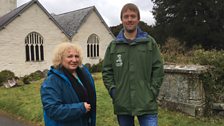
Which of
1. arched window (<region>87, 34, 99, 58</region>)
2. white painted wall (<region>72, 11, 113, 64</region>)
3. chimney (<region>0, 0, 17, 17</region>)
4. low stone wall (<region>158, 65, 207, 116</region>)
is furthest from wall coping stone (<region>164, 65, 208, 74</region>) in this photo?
chimney (<region>0, 0, 17, 17</region>)

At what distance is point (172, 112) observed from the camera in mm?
7562

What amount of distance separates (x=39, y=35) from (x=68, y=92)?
87.6 ft

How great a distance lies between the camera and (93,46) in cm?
3356

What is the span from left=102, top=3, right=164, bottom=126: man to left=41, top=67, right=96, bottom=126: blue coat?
786 millimetres

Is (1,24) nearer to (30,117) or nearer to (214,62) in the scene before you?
(30,117)

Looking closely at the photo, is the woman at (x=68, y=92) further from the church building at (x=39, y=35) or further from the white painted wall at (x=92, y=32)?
the white painted wall at (x=92, y=32)

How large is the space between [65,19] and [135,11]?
3332 cm

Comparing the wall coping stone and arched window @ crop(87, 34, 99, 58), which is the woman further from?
arched window @ crop(87, 34, 99, 58)

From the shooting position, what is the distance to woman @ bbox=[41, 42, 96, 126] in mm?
3211

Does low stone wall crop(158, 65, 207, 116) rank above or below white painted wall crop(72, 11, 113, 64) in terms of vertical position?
below

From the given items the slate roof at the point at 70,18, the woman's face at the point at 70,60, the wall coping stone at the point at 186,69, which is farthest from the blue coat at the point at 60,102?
the slate roof at the point at 70,18

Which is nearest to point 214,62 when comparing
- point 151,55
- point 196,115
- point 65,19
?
point 196,115

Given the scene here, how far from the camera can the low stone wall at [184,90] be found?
273 inches

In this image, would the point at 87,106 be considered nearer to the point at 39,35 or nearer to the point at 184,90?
the point at 184,90
